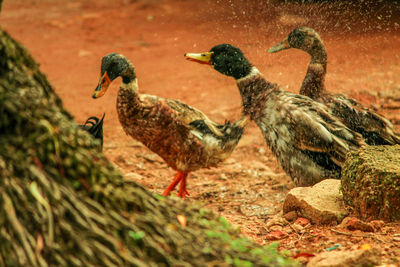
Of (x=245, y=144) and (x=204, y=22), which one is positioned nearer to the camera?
(x=245, y=144)

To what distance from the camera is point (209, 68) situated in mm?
10055

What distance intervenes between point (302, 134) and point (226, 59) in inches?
50.4

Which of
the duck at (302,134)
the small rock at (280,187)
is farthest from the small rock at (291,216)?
the small rock at (280,187)

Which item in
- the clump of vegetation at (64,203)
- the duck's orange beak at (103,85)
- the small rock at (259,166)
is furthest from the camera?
the small rock at (259,166)

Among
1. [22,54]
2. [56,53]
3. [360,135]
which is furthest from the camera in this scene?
[56,53]

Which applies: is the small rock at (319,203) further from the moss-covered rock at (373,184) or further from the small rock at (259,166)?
the small rock at (259,166)

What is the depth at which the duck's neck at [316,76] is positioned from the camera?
19.1 ft

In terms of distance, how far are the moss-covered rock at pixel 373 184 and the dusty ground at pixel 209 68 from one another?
17cm

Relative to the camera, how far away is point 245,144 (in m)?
6.94

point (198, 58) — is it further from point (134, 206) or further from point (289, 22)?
point (289, 22)

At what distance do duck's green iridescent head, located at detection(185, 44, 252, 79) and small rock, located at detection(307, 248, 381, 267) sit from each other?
9.69ft

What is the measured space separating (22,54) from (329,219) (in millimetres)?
2891

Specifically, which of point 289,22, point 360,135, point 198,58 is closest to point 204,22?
point 289,22

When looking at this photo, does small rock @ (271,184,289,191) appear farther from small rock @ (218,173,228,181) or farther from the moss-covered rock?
the moss-covered rock
